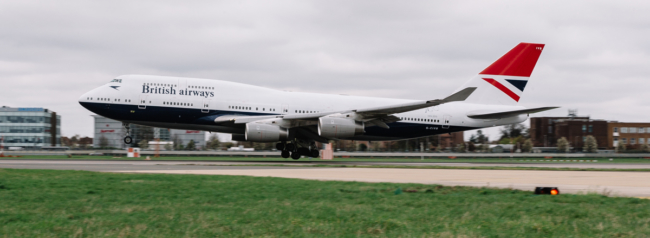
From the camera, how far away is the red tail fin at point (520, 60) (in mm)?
35781

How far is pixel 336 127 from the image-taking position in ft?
99.2

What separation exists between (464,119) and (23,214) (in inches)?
1220

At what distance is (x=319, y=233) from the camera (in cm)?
687

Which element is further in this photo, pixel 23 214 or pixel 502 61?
pixel 502 61

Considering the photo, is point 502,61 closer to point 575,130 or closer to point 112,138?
point 112,138

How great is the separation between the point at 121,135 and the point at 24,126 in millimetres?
50544

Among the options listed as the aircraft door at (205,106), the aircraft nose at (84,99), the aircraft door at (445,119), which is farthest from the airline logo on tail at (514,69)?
the aircraft nose at (84,99)

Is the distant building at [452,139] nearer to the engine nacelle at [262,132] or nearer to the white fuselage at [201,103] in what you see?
the white fuselage at [201,103]

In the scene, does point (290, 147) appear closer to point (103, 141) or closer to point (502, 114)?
point (502, 114)

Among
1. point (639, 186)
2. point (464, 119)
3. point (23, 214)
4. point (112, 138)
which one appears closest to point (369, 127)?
point (464, 119)

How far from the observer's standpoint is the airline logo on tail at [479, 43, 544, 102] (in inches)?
1409

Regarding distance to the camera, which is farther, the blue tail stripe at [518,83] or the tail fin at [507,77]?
the blue tail stripe at [518,83]

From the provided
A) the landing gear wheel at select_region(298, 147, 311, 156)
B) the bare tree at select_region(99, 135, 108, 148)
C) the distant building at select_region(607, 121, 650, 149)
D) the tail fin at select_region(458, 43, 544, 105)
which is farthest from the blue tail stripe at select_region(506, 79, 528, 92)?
the distant building at select_region(607, 121, 650, 149)

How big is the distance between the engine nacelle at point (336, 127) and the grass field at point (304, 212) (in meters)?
18.0
